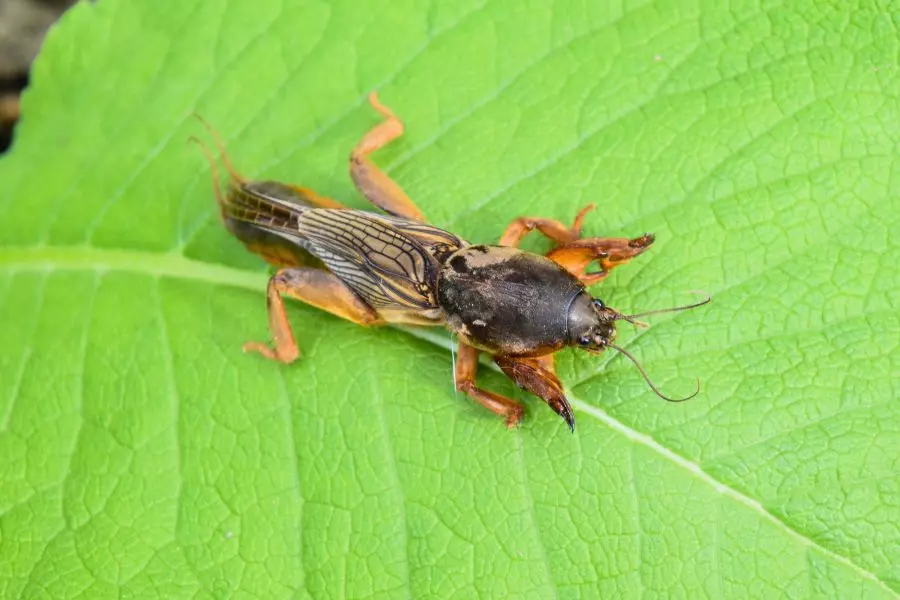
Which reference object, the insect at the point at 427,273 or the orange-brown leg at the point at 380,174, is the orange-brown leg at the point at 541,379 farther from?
the orange-brown leg at the point at 380,174

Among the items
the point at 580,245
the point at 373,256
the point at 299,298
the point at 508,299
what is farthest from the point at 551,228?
the point at 299,298

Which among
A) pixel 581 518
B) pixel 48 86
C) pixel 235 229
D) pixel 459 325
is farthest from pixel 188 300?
pixel 581 518

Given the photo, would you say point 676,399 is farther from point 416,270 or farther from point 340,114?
point 340,114

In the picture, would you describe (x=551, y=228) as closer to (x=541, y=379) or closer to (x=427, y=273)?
(x=427, y=273)

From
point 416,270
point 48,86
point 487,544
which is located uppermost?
point 48,86

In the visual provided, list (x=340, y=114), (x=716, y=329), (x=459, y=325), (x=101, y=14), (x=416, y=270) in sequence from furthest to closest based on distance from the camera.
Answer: (x=101, y=14) < (x=340, y=114) < (x=416, y=270) < (x=459, y=325) < (x=716, y=329)

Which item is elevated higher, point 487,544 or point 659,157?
point 659,157

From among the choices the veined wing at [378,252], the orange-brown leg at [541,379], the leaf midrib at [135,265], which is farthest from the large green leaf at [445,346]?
the veined wing at [378,252]
